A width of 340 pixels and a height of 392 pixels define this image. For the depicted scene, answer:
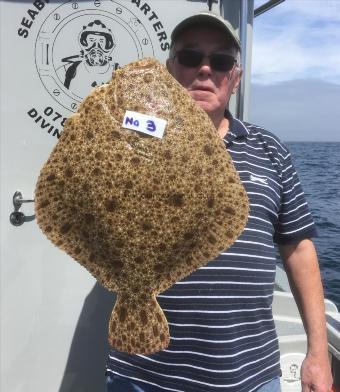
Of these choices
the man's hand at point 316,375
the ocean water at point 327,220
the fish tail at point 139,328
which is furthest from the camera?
the ocean water at point 327,220

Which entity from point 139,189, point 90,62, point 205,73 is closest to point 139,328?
point 139,189

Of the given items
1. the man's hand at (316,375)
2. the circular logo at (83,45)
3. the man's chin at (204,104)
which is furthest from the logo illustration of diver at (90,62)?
the man's hand at (316,375)

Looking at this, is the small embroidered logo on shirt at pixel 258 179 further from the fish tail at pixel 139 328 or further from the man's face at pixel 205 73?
the fish tail at pixel 139 328

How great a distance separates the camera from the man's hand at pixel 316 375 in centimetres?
245

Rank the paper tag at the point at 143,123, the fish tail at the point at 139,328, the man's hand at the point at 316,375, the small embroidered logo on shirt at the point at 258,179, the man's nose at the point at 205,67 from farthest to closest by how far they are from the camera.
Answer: the man's hand at the point at 316,375
the small embroidered logo on shirt at the point at 258,179
the man's nose at the point at 205,67
the fish tail at the point at 139,328
the paper tag at the point at 143,123

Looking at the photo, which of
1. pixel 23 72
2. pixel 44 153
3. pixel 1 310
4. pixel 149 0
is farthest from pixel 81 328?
pixel 149 0

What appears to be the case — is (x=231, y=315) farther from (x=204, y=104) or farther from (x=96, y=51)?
(x=96, y=51)

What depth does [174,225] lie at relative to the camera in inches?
68.6

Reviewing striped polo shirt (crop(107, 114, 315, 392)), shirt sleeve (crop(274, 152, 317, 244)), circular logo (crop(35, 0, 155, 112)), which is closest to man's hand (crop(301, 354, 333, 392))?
striped polo shirt (crop(107, 114, 315, 392))

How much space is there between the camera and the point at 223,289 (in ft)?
7.17

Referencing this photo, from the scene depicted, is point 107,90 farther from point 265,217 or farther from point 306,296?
point 306,296

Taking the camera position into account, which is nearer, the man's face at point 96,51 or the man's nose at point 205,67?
the man's nose at point 205,67

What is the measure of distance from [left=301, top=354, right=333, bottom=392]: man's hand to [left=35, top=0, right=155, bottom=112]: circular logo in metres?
1.88

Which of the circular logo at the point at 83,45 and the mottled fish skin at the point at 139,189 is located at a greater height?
the circular logo at the point at 83,45
